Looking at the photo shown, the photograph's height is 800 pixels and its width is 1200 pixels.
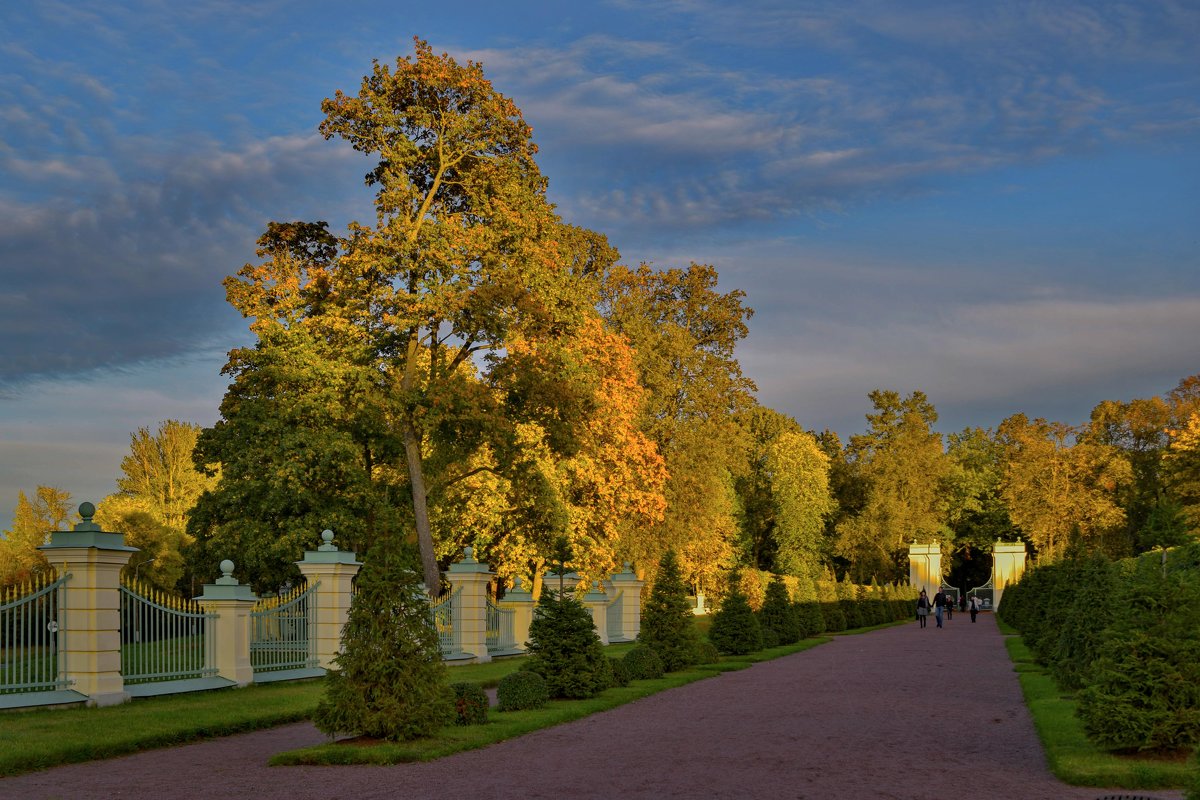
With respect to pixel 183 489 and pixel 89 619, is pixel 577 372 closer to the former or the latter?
pixel 89 619

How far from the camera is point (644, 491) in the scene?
40906 mm

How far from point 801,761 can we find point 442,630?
615 inches

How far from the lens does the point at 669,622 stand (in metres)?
27.4

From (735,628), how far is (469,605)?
8.91 m

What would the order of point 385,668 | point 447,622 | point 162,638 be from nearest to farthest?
1. point 385,668
2. point 162,638
3. point 447,622

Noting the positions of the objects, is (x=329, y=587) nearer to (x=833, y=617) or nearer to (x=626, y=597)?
(x=626, y=597)

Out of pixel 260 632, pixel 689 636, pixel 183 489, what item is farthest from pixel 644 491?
pixel 183 489

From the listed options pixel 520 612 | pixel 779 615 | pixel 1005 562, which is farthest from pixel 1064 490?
pixel 520 612

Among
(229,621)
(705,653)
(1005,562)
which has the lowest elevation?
(705,653)

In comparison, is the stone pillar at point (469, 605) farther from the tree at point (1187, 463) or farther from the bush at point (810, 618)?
the tree at point (1187, 463)

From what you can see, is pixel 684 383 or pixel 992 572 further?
pixel 992 572

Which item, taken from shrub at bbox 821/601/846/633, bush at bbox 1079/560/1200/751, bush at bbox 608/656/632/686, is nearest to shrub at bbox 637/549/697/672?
bush at bbox 608/656/632/686

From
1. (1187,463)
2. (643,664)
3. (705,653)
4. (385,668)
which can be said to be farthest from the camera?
(1187,463)

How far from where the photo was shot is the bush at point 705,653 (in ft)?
92.5
